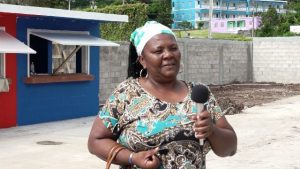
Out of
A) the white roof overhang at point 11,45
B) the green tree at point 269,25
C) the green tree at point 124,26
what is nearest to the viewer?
the white roof overhang at point 11,45

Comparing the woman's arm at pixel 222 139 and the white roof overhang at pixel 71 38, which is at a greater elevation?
the white roof overhang at pixel 71 38

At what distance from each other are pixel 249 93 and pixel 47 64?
10310 mm

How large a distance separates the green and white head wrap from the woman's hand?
498 millimetres

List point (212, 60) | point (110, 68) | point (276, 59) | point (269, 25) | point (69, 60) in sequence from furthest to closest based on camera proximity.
Answer: point (269, 25) → point (276, 59) → point (212, 60) → point (110, 68) → point (69, 60)

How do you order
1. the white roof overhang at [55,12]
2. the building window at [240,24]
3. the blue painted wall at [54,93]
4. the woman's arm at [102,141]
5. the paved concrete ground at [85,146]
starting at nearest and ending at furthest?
the woman's arm at [102,141]
the paved concrete ground at [85,146]
the white roof overhang at [55,12]
the blue painted wall at [54,93]
the building window at [240,24]

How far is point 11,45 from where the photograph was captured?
10.3 m

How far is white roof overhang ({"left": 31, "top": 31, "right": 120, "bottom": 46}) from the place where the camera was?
1144cm

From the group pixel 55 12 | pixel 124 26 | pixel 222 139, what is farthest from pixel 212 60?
pixel 222 139

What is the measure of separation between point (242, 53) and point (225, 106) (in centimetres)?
1089

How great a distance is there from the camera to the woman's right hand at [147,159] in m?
2.21

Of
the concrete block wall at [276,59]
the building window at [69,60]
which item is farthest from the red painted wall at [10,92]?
the concrete block wall at [276,59]

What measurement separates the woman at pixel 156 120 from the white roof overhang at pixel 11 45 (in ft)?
25.6

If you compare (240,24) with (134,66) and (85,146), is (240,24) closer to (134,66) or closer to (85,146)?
(85,146)

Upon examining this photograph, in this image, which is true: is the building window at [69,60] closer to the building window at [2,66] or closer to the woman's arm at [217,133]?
the building window at [2,66]
